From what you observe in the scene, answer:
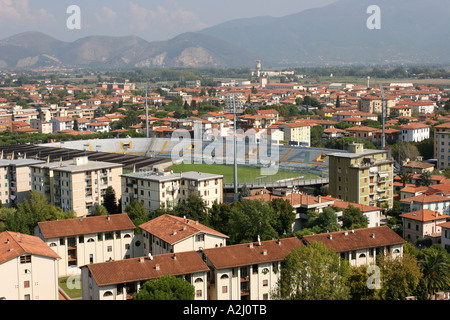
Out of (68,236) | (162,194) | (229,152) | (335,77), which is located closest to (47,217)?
(68,236)

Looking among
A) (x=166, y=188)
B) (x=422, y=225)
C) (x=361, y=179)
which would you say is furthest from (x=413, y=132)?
(x=166, y=188)

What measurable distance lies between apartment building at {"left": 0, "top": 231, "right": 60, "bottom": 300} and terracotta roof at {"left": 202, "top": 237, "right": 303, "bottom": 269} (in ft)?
8.10

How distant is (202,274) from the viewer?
29.7 feet

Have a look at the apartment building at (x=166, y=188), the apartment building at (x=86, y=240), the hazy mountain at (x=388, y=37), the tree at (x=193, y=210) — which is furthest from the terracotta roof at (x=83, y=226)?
the hazy mountain at (x=388, y=37)

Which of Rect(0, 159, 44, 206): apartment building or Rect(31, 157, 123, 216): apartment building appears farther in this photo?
Rect(0, 159, 44, 206): apartment building

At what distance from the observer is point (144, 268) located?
8.81 m

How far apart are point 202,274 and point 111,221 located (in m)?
3.77

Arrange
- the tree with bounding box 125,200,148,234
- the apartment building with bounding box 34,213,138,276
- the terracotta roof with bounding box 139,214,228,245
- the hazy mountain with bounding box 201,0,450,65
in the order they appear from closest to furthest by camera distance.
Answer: the terracotta roof with bounding box 139,214,228,245 → the apartment building with bounding box 34,213,138,276 → the tree with bounding box 125,200,148,234 → the hazy mountain with bounding box 201,0,450,65

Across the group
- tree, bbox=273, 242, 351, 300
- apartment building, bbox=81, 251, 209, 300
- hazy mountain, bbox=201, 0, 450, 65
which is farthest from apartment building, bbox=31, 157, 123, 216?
hazy mountain, bbox=201, 0, 450, 65

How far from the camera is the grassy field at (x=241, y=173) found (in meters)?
21.6

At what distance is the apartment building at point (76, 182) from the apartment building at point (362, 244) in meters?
7.47

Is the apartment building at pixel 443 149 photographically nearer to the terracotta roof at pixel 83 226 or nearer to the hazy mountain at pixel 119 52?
the terracotta roof at pixel 83 226

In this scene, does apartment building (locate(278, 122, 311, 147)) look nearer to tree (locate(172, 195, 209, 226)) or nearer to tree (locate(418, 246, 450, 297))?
tree (locate(172, 195, 209, 226))

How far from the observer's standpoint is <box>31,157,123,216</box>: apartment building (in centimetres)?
1582
